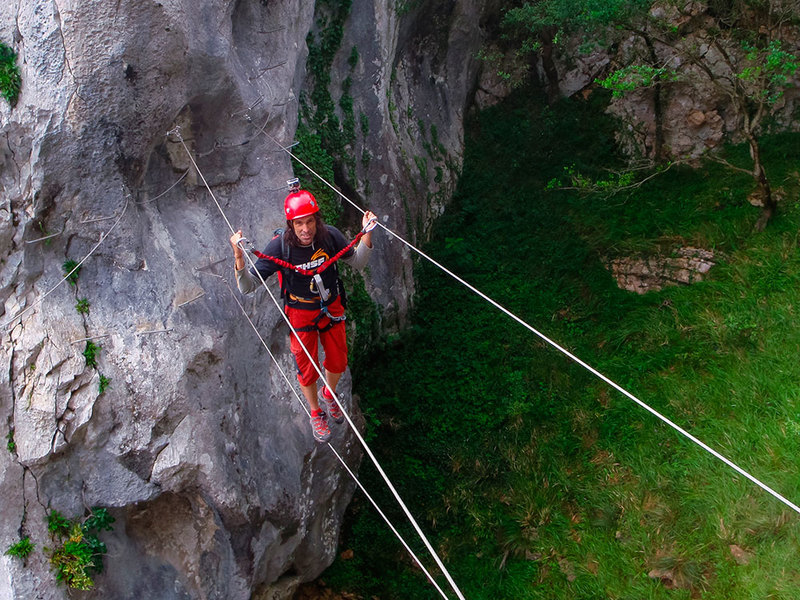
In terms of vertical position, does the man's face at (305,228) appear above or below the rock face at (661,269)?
above

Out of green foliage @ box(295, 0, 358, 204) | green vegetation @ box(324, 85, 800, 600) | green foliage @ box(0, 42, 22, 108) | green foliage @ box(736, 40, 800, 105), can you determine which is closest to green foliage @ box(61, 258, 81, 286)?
green foliage @ box(0, 42, 22, 108)

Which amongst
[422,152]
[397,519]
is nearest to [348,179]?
[422,152]

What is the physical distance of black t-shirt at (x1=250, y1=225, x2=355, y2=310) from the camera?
4.90 meters

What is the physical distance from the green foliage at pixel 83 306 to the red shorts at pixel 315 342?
5.36 ft

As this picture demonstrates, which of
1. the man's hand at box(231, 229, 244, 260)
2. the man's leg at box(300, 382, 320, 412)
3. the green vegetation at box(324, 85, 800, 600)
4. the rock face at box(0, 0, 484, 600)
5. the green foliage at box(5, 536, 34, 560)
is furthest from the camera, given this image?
the green vegetation at box(324, 85, 800, 600)

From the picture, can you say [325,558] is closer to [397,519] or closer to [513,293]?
[397,519]

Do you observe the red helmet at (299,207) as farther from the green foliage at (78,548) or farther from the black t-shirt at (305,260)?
the green foliage at (78,548)

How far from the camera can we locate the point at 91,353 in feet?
17.0

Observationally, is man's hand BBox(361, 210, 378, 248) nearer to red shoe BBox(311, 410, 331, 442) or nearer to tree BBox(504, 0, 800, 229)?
red shoe BBox(311, 410, 331, 442)

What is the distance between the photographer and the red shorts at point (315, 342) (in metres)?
5.20

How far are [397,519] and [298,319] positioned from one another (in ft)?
13.1

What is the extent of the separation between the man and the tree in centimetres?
405

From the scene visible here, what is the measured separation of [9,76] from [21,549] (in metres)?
3.55

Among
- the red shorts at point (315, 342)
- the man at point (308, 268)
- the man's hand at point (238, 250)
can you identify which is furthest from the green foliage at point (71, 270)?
the red shorts at point (315, 342)
